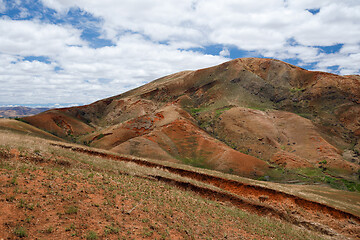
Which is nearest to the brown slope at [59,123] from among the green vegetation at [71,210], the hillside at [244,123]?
the hillside at [244,123]

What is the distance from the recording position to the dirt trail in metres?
18.9

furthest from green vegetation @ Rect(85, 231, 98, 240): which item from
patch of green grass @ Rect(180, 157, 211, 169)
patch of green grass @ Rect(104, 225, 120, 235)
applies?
patch of green grass @ Rect(180, 157, 211, 169)

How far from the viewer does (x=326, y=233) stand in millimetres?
18438

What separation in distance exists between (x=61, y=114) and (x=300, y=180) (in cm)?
6121

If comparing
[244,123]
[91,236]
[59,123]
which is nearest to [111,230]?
[91,236]

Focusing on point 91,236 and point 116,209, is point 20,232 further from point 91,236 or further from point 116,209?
point 116,209

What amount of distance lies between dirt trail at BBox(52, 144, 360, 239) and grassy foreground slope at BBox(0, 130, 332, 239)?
3518mm

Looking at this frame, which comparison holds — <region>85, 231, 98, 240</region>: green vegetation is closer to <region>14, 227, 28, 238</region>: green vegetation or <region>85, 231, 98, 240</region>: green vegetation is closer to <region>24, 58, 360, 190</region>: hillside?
<region>14, 227, 28, 238</region>: green vegetation

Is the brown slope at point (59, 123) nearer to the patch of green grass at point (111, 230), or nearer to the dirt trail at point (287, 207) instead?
the dirt trail at point (287, 207)

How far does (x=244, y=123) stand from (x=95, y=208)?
46576mm

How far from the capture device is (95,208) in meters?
9.59

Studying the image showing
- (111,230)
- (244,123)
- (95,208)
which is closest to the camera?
(111,230)

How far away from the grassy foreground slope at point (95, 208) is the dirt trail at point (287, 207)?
11.5 feet

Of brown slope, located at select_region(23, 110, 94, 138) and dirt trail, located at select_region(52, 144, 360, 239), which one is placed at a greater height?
brown slope, located at select_region(23, 110, 94, 138)
